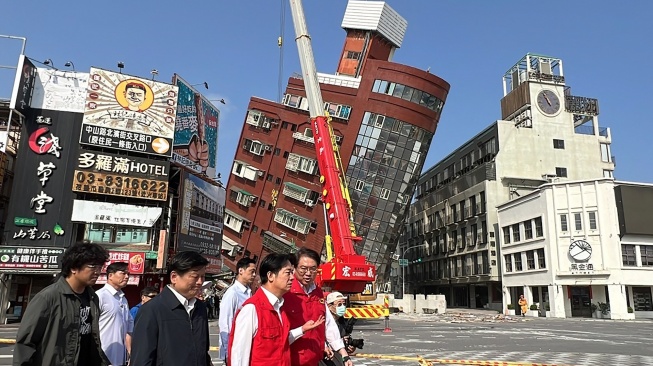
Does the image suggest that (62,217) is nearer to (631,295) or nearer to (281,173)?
(281,173)

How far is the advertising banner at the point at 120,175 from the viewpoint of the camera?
90.7 ft

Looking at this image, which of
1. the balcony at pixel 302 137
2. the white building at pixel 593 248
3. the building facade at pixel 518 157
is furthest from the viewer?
the building facade at pixel 518 157

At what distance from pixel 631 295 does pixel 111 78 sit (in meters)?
40.6

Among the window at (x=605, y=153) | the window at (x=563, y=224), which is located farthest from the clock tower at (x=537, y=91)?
the window at (x=563, y=224)

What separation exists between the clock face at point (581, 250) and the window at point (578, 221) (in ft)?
3.87

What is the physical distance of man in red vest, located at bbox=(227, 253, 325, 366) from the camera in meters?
3.65

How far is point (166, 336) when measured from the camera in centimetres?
361

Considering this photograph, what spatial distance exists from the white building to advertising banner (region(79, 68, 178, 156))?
30.9 meters

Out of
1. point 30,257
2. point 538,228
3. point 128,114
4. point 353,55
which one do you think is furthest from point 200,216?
point 538,228

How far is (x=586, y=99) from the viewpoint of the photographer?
52.8m

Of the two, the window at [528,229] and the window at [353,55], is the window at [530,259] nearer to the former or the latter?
the window at [528,229]

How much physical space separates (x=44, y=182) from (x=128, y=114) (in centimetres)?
608

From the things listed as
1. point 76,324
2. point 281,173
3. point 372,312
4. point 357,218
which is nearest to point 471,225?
point 357,218

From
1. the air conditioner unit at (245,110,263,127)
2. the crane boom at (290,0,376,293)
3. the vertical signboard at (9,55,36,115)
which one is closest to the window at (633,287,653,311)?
the crane boom at (290,0,376,293)
